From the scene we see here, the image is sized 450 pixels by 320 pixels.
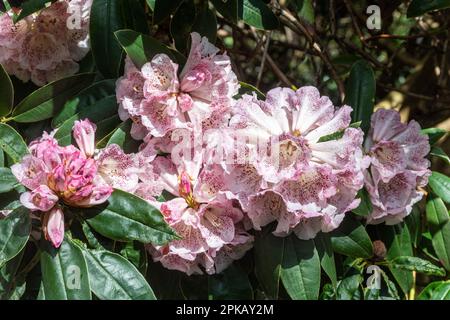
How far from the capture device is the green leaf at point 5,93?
4.26 ft

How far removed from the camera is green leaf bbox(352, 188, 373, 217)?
1.33 metres

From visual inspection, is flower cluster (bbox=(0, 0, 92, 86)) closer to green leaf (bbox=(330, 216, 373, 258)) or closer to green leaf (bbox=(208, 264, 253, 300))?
green leaf (bbox=(208, 264, 253, 300))

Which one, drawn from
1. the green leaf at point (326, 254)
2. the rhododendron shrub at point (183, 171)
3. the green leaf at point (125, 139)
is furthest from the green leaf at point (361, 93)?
the green leaf at point (125, 139)

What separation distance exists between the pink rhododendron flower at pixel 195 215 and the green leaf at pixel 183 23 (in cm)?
26

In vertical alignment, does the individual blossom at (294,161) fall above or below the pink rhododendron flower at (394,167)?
above

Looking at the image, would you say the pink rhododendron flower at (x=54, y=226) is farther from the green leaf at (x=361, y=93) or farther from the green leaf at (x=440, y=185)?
the green leaf at (x=440, y=185)

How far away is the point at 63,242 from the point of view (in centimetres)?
119

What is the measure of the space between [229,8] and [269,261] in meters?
0.49

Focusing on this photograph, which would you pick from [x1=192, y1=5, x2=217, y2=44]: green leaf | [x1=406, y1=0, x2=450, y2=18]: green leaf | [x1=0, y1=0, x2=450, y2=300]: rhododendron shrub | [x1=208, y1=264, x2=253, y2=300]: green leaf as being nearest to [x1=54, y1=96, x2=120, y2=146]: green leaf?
[x1=0, y1=0, x2=450, y2=300]: rhododendron shrub

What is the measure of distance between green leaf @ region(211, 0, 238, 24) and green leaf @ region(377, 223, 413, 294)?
55cm

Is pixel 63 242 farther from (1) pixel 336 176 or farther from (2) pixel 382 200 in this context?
(2) pixel 382 200

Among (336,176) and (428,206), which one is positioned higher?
(336,176)
